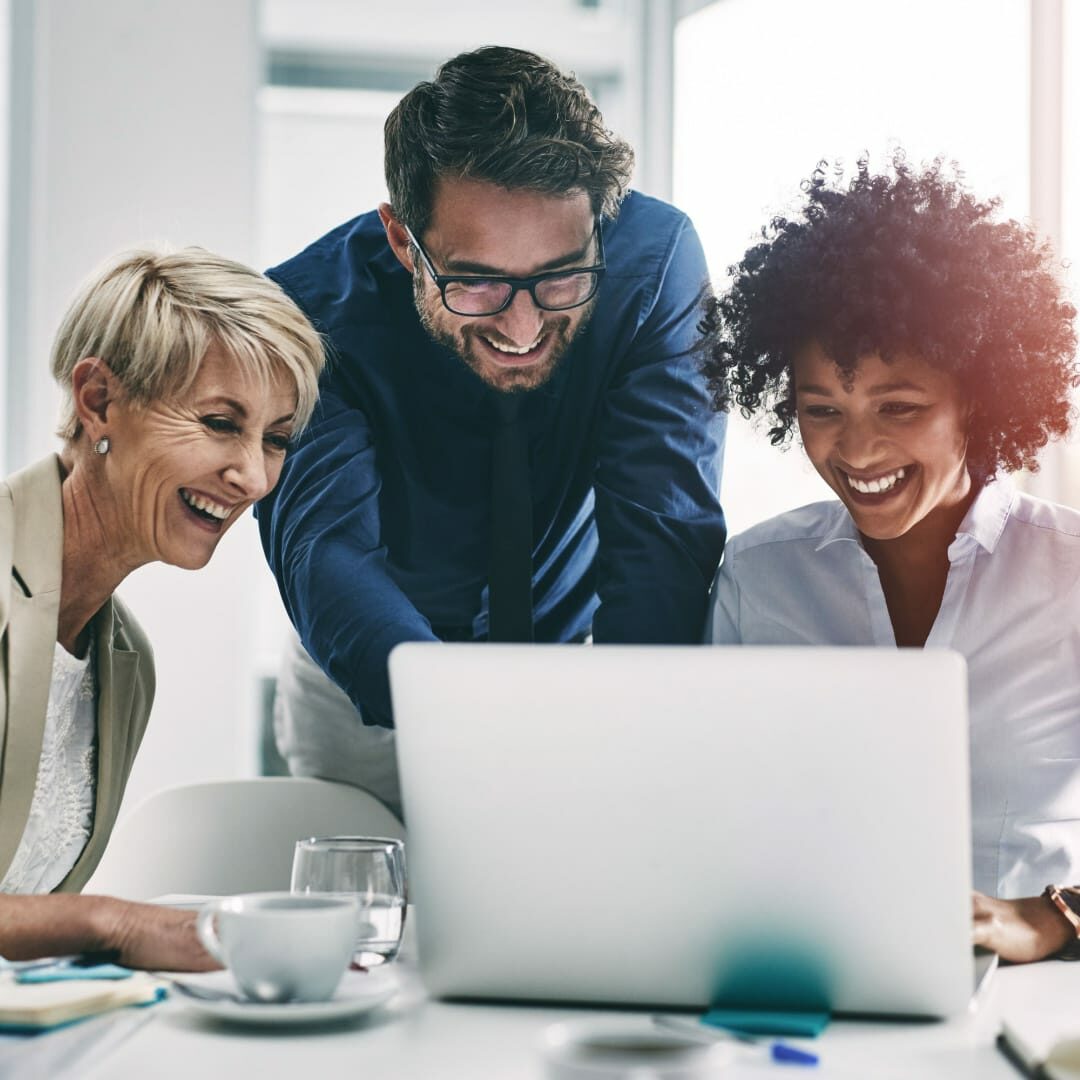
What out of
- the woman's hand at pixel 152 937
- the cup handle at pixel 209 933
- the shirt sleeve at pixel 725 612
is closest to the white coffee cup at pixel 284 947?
the cup handle at pixel 209 933

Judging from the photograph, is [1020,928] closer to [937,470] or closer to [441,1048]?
[441,1048]

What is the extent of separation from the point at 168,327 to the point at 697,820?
123 cm

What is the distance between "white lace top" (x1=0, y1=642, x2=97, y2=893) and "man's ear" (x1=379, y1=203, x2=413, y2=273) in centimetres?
74

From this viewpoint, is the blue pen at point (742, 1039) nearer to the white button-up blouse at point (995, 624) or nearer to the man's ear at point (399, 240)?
the white button-up blouse at point (995, 624)

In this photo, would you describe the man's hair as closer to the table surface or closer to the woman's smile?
the woman's smile

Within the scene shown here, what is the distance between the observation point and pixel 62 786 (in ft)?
5.40

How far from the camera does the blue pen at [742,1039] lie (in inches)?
30.2

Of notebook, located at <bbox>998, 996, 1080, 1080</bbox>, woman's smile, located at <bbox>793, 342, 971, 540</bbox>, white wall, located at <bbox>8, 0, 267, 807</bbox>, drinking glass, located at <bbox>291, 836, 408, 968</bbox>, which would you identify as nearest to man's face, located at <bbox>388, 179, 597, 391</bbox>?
woman's smile, located at <bbox>793, 342, 971, 540</bbox>

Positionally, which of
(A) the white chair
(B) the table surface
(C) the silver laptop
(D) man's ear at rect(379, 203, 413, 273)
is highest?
(D) man's ear at rect(379, 203, 413, 273)

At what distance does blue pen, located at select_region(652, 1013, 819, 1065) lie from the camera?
768 mm

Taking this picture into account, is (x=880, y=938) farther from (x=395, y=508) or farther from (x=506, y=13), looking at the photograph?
(x=506, y=13)

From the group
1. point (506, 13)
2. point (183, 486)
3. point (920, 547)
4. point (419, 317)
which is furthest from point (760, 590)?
point (506, 13)

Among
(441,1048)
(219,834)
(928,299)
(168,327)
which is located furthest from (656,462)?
(441,1048)

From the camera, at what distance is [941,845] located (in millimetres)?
795
